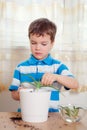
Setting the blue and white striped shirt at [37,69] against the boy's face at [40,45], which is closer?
the boy's face at [40,45]

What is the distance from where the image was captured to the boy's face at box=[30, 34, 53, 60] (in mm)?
1292

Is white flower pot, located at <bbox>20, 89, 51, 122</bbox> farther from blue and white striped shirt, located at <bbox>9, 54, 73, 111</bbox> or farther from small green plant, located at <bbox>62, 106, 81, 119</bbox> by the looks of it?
blue and white striped shirt, located at <bbox>9, 54, 73, 111</bbox>

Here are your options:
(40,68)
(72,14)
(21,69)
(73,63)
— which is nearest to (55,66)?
(40,68)

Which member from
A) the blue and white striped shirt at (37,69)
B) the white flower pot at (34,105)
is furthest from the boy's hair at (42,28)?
the white flower pot at (34,105)

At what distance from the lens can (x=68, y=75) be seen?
1.29 meters

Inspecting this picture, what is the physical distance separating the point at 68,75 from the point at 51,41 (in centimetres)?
22

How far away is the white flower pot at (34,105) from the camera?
90cm

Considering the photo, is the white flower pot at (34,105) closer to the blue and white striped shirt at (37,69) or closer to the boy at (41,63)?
the boy at (41,63)

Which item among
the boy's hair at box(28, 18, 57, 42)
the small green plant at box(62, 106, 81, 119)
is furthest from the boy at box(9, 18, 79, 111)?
the small green plant at box(62, 106, 81, 119)

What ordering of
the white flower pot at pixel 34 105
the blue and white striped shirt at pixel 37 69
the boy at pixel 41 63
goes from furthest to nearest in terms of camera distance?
1. the blue and white striped shirt at pixel 37 69
2. the boy at pixel 41 63
3. the white flower pot at pixel 34 105

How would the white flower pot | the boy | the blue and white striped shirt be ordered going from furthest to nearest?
the blue and white striped shirt < the boy < the white flower pot

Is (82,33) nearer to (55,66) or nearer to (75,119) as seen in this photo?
(55,66)

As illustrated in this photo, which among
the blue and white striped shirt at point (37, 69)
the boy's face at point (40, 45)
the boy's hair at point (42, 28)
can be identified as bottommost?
the blue and white striped shirt at point (37, 69)

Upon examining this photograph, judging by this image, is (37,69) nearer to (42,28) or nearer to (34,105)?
(42,28)
